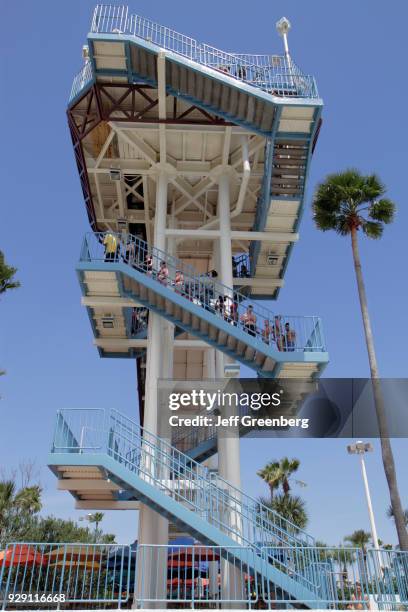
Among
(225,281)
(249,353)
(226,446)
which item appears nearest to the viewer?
(249,353)

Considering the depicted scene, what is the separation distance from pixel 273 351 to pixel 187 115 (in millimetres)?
9151

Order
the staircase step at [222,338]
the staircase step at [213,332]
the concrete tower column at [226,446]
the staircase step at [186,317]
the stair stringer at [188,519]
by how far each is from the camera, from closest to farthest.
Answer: the stair stringer at [188,519] → the concrete tower column at [226,446] → the staircase step at [222,338] → the staircase step at [213,332] → the staircase step at [186,317]

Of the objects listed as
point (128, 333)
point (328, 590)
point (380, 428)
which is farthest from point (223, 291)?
point (328, 590)

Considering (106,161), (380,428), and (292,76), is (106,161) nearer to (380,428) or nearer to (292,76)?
(292,76)

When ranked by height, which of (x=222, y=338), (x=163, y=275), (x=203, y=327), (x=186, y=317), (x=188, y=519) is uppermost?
(x=163, y=275)

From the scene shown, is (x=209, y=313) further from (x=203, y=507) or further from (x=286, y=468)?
(x=286, y=468)

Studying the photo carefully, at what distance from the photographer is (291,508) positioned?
31.2 metres

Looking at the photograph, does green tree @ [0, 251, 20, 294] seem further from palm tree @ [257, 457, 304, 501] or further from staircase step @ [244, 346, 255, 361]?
palm tree @ [257, 457, 304, 501]

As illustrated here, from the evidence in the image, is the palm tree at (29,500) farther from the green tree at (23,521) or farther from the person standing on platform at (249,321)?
the person standing on platform at (249,321)

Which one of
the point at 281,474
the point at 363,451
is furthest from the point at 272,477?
the point at 363,451

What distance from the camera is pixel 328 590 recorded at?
10.8m

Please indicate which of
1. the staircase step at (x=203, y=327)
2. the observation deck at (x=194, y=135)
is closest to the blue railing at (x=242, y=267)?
the observation deck at (x=194, y=135)

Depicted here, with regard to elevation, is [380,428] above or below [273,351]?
below

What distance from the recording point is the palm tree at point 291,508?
3035 cm
